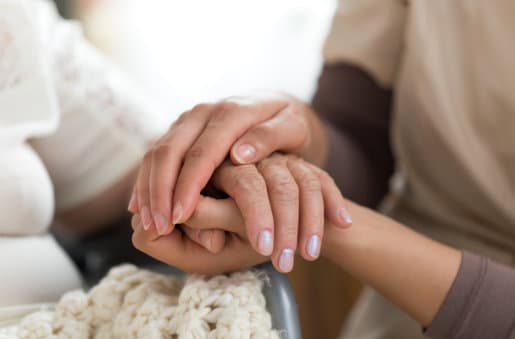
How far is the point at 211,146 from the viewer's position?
416mm

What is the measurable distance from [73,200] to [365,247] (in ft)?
1.19

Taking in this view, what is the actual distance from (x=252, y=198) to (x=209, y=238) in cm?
4

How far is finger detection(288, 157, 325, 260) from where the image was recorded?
0.38 meters

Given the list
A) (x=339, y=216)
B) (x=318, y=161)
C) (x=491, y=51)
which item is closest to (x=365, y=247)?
(x=339, y=216)

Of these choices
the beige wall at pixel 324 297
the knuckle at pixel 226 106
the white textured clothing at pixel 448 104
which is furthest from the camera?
the beige wall at pixel 324 297

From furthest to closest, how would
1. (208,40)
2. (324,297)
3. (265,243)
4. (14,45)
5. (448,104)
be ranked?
1. (208,40)
2. (324,297)
3. (448,104)
4. (14,45)
5. (265,243)

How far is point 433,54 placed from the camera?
612 mm

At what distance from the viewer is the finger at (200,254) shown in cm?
40

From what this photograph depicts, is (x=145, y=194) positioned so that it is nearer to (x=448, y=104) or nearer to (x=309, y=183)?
(x=309, y=183)

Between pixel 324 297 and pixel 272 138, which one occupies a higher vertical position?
pixel 272 138

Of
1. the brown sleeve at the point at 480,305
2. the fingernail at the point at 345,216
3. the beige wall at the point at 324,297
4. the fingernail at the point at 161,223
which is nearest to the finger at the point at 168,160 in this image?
the fingernail at the point at 161,223

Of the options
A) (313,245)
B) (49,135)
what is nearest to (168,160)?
(313,245)

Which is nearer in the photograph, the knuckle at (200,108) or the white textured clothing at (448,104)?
the knuckle at (200,108)

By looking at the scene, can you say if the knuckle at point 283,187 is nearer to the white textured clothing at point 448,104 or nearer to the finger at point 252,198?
the finger at point 252,198
